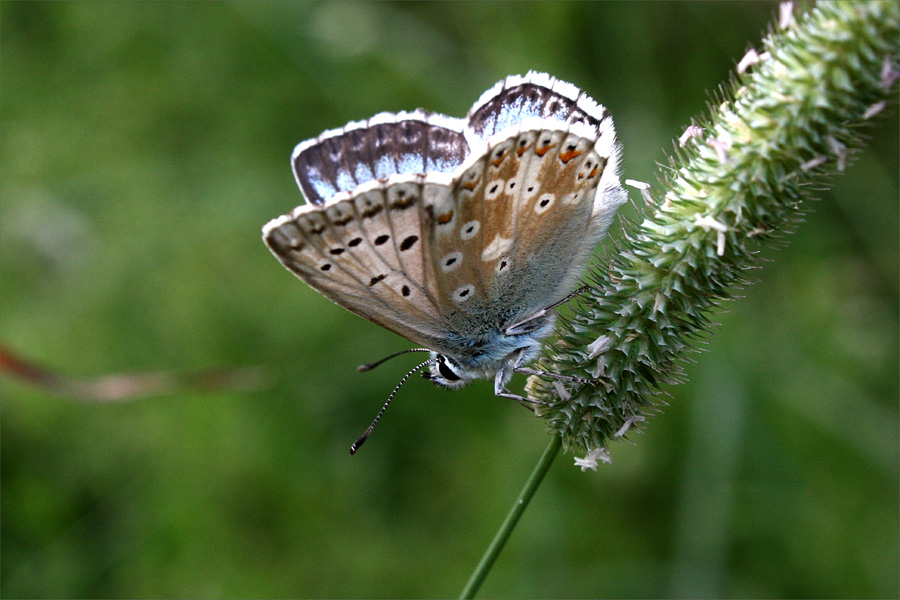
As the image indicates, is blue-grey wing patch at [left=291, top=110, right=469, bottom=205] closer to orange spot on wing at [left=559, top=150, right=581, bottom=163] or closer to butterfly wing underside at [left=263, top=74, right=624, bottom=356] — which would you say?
butterfly wing underside at [left=263, top=74, right=624, bottom=356]

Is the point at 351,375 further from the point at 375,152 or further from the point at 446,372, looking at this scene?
the point at 375,152

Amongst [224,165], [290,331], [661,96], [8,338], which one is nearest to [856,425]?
[661,96]

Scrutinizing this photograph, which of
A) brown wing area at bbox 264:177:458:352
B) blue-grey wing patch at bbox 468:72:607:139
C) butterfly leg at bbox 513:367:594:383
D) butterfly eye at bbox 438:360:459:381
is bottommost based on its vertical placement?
butterfly eye at bbox 438:360:459:381

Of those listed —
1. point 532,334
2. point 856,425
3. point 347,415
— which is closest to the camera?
point 532,334

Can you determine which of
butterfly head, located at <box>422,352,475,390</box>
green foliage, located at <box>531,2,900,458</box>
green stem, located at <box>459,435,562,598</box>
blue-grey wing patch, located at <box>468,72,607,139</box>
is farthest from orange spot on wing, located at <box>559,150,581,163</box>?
green stem, located at <box>459,435,562,598</box>

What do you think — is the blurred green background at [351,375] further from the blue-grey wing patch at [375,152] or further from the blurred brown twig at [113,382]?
the blue-grey wing patch at [375,152]

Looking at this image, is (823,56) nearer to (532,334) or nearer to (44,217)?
(532,334)
